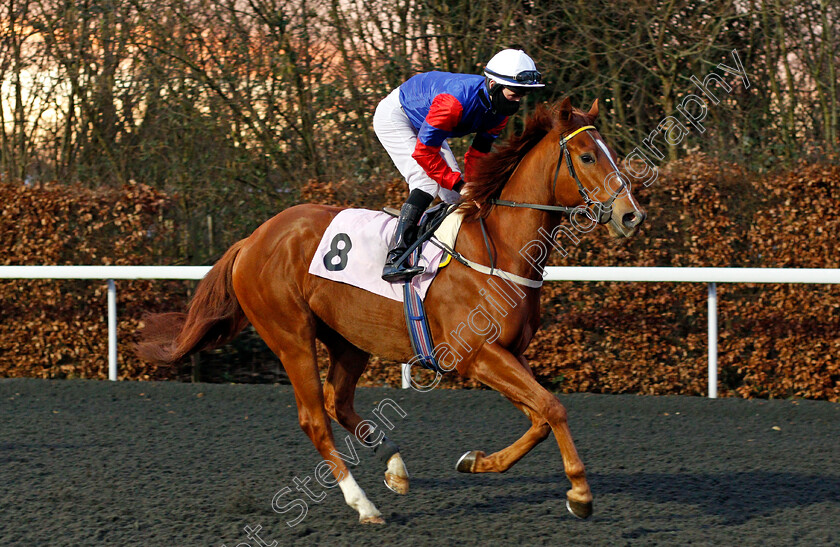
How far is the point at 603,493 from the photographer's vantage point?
3.81m

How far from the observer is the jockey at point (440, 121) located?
3.54 m

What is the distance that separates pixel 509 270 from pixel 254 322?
53.3 inches

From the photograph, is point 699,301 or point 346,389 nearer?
point 346,389

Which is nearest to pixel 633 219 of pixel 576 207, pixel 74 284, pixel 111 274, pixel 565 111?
pixel 576 207

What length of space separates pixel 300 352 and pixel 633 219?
163 cm

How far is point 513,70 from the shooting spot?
11.5 feet

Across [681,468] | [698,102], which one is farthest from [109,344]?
[698,102]

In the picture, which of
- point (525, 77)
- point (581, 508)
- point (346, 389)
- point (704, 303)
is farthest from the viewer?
point (704, 303)

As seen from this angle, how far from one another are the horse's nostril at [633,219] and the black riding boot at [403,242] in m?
0.91

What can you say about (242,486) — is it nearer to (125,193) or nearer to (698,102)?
(125,193)

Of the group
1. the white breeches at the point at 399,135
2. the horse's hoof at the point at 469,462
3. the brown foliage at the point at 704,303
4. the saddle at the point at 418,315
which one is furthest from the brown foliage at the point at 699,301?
the horse's hoof at the point at 469,462

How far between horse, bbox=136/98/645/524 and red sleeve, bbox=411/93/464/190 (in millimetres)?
128

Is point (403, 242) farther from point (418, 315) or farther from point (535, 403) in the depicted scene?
point (535, 403)

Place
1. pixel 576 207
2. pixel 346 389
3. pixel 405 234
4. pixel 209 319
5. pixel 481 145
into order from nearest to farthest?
pixel 576 207 < pixel 405 234 < pixel 481 145 < pixel 346 389 < pixel 209 319
